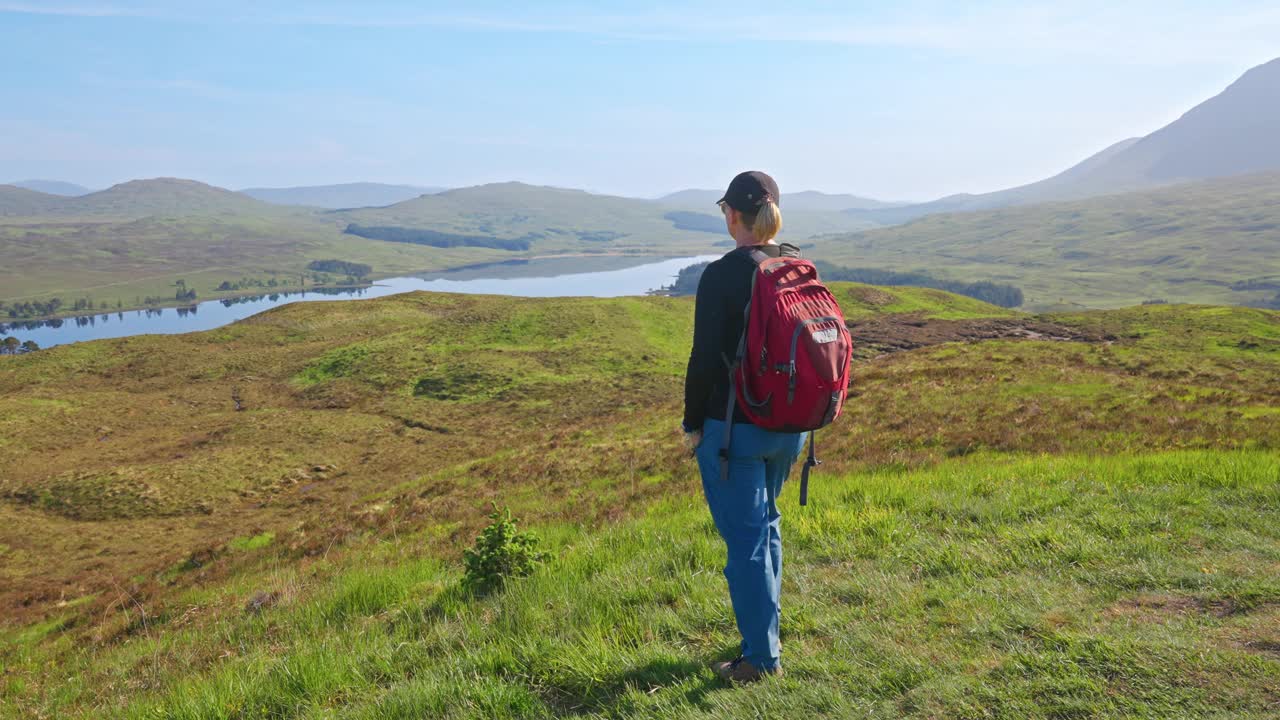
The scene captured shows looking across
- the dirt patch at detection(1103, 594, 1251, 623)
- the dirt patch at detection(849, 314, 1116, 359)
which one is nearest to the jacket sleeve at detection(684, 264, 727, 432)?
the dirt patch at detection(1103, 594, 1251, 623)

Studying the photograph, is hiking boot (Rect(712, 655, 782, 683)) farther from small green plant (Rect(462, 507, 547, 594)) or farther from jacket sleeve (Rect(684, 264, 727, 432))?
small green plant (Rect(462, 507, 547, 594))

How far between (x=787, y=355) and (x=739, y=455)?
2.50 feet

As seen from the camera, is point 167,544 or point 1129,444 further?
point 167,544

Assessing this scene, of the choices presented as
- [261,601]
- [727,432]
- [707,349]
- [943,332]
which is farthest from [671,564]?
[943,332]

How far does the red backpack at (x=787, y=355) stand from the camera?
3949 mm

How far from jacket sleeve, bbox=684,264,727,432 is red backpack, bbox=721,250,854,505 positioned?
0.48 feet

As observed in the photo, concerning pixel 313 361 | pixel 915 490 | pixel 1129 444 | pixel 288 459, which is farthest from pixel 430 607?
pixel 313 361

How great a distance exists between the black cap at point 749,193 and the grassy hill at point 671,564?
3174 millimetres

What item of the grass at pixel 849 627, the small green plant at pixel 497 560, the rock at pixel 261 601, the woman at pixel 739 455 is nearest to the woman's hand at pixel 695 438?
the woman at pixel 739 455

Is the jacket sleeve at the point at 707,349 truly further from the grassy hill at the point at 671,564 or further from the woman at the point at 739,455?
the grassy hill at the point at 671,564

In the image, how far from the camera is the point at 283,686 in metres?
4.67

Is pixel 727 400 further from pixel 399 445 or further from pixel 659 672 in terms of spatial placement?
pixel 399 445

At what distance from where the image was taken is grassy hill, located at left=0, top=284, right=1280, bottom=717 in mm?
4070

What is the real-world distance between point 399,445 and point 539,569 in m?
28.6
